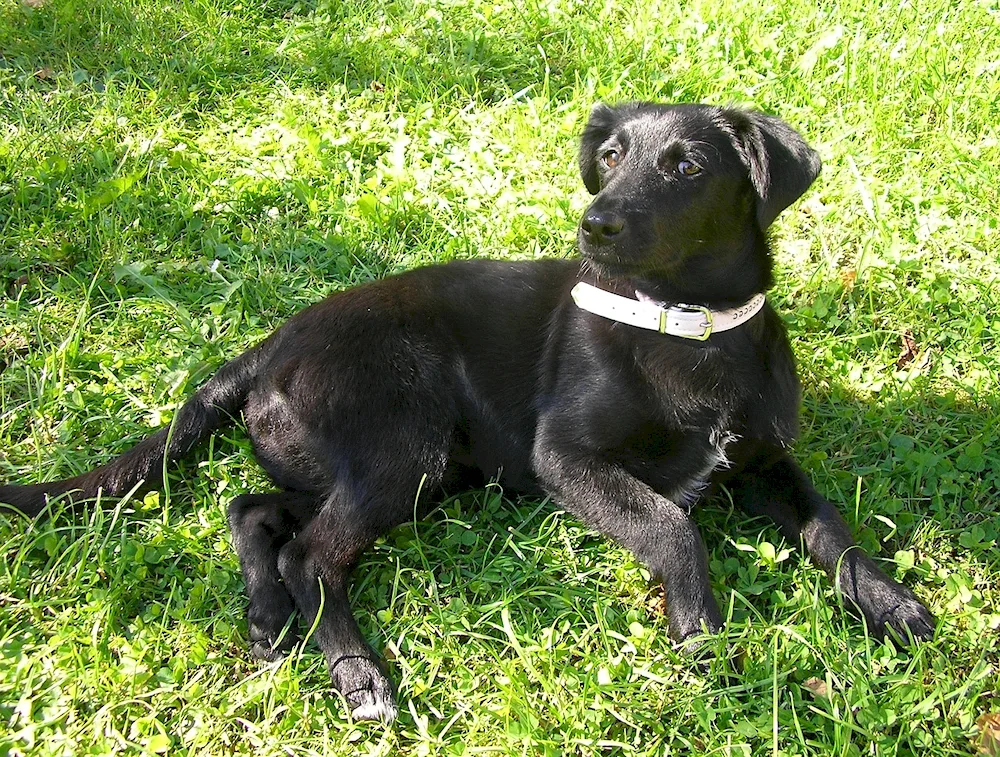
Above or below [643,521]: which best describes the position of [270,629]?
below

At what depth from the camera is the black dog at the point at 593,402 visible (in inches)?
104

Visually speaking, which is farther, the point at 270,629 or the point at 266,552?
the point at 266,552

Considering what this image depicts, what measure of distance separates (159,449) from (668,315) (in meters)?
1.60

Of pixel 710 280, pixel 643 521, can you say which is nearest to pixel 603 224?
pixel 710 280

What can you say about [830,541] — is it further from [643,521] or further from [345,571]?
[345,571]

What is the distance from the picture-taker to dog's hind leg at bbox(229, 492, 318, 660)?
2.57 meters

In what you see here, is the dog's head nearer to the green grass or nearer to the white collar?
the white collar

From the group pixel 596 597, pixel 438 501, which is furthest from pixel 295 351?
pixel 596 597

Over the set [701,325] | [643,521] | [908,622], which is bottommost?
[908,622]

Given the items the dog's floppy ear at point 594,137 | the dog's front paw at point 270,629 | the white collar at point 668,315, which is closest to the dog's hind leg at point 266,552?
the dog's front paw at point 270,629

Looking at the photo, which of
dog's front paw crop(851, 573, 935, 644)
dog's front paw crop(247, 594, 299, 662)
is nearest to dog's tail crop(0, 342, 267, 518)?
dog's front paw crop(247, 594, 299, 662)

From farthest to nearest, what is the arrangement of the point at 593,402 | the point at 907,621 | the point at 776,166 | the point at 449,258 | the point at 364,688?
the point at 449,258 → the point at 593,402 → the point at 776,166 → the point at 907,621 → the point at 364,688

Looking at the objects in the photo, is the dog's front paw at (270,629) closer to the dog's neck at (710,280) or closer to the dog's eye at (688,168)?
the dog's neck at (710,280)

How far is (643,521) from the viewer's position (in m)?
2.66
